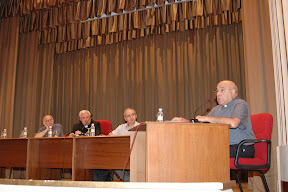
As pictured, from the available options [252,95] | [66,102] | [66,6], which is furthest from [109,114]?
[252,95]

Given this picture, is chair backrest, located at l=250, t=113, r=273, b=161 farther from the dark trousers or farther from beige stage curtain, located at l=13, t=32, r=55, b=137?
beige stage curtain, located at l=13, t=32, r=55, b=137

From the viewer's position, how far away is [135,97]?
6.19 m

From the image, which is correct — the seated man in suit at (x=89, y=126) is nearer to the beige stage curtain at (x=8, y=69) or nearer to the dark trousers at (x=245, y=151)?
the dark trousers at (x=245, y=151)

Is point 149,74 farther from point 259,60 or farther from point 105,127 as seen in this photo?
point 259,60

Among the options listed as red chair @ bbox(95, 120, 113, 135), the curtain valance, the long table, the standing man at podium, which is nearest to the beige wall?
the standing man at podium

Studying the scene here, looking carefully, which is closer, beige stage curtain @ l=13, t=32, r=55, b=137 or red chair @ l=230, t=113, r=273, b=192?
red chair @ l=230, t=113, r=273, b=192

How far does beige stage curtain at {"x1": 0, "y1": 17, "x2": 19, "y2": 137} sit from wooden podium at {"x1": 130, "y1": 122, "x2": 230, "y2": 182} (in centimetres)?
542

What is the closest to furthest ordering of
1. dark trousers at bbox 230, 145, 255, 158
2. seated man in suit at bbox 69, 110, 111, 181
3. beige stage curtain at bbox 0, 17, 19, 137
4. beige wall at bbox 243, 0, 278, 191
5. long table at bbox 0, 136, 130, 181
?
dark trousers at bbox 230, 145, 255, 158
beige wall at bbox 243, 0, 278, 191
long table at bbox 0, 136, 130, 181
seated man in suit at bbox 69, 110, 111, 181
beige stage curtain at bbox 0, 17, 19, 137

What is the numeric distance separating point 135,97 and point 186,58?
4.19 feet

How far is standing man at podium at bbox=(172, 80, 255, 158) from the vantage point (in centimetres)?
238

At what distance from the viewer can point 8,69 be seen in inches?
264

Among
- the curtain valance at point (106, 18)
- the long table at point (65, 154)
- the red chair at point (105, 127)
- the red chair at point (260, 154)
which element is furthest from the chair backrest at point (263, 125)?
the curtain valance at point (106, 18)

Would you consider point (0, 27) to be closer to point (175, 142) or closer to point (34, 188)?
point (175, 142)

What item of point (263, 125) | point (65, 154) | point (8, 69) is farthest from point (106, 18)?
point (263, 125)
